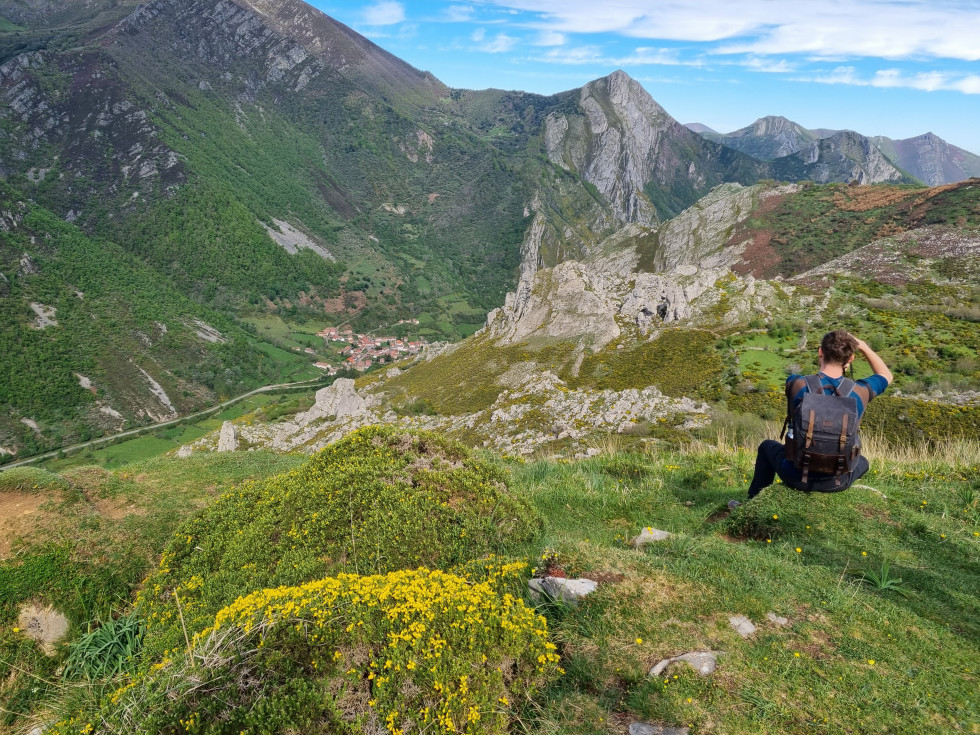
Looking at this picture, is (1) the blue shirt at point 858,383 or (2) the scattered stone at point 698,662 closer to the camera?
(2) the scattered stone at point 698,662

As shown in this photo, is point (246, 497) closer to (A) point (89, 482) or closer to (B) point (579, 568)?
(A) point (89, 482)

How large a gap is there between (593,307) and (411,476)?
5349 cm

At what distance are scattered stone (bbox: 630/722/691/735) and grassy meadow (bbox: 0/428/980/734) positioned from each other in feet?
0.25

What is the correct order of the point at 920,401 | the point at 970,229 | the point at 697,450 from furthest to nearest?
the point at 970,229 < the point at 920,401 < the point at 697,450

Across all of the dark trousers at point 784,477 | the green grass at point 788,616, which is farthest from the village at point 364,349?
the green grass at point 788,616

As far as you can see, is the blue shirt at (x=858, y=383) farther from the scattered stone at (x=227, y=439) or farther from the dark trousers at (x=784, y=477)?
the scattered stone at (x=227, y=439)

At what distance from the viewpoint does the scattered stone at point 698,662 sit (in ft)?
13.0

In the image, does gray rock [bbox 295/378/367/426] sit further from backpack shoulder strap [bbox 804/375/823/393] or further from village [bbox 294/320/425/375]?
village [bbox 294/320/425/375]

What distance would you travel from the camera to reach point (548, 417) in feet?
136

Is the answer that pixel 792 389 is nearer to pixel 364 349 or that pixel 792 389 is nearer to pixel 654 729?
pixel 654 729

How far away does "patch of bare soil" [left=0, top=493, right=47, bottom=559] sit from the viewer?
282 inches

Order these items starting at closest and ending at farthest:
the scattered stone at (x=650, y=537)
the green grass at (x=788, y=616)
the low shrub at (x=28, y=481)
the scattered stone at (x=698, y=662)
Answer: the green grass at (x=788, y=616)
the scattered stone at (x=698, y=662)
the scattered stone at (x=650, y=537)
the low shrub at (x=28, y=481)

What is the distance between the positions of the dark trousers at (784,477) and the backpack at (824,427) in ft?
1.08

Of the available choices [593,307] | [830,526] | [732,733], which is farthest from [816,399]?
[593,307]
